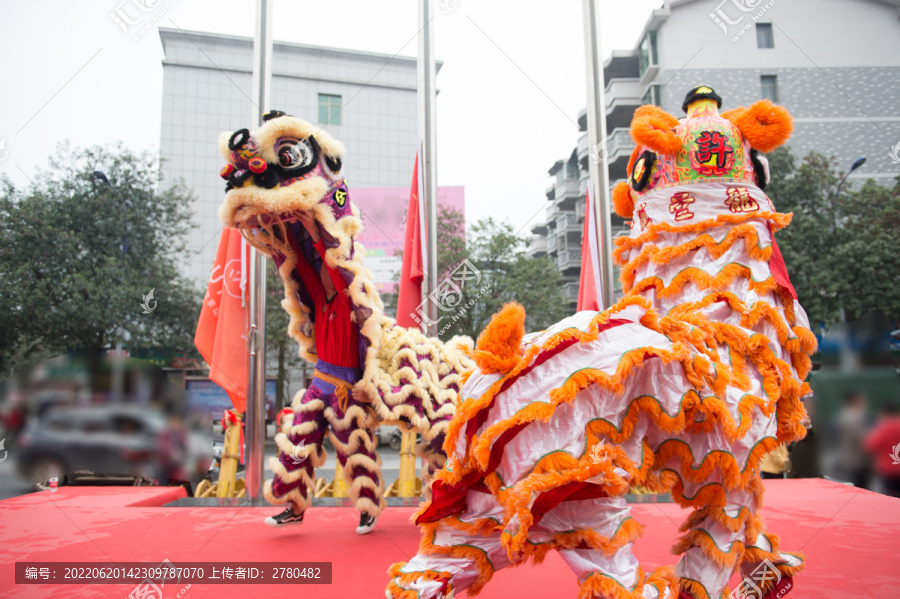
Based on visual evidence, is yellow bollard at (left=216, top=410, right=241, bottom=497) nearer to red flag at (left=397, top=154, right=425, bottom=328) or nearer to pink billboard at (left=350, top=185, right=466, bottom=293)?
red flag at (left=397, top=154, right=425, bottom=328)

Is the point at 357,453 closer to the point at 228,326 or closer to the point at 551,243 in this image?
the point at 228,326

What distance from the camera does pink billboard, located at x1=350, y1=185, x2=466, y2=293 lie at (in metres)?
9.57

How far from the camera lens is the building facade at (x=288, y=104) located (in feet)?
35.8

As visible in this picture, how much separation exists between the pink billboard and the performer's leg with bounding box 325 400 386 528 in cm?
664

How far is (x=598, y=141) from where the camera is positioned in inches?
178

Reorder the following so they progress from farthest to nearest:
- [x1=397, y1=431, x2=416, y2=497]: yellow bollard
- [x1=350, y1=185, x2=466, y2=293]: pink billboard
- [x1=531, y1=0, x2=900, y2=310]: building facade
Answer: [x1=350, y1=185, x2=466, y2=293]: pink billboard, [x1=531, y1=0, x2=900, y2=310]: building facade, [x1=397, y1=431, x2=416, y2=497]: yellow bollard

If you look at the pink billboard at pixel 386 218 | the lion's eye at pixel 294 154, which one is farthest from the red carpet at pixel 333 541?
the pink billboard at pixel 386 218

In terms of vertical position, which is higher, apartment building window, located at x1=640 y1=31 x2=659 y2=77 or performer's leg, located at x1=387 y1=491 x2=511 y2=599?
apartment building window, located at x1=640 y1=31 x2=659 y2=77

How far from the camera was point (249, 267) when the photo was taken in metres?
4.12

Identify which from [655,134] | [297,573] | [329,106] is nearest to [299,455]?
[297,573]

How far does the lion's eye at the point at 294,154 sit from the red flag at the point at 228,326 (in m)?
1.94

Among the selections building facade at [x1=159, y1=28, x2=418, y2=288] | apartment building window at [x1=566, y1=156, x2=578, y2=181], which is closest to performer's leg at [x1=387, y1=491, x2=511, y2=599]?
building facade at [x1=159, y1=28, x2=418, y2=288]

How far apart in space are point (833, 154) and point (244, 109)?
11.3m

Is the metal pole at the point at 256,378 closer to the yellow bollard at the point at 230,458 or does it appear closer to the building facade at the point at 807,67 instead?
the yellow bollard at the point at 230,458
